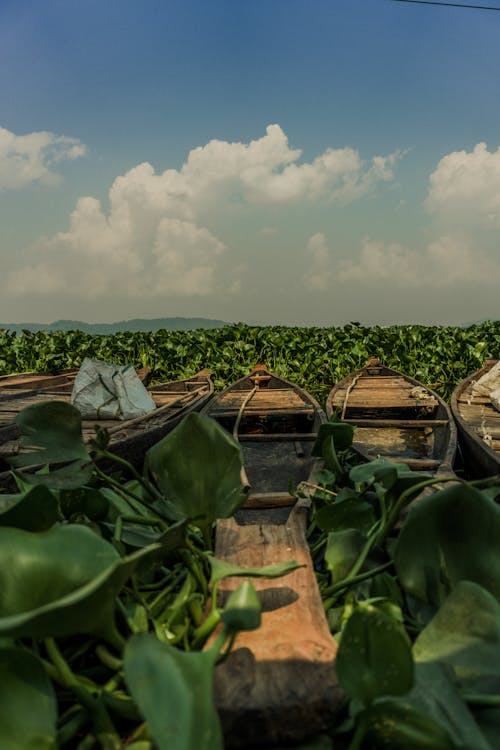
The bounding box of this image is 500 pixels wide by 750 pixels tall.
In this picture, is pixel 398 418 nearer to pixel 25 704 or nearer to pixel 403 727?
pixel 403 727

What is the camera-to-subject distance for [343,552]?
1020 millimetres

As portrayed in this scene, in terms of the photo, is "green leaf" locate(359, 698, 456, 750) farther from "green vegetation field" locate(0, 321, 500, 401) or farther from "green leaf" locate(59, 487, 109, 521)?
"green vegetation field" locate(0, 321, 500, 401)

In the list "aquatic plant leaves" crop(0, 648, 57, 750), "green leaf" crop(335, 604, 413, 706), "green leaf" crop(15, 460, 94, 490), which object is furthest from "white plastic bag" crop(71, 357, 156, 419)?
"green leaf" crop(335, 604, 413, 706)

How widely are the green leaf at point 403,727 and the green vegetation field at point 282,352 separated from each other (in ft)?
33.1

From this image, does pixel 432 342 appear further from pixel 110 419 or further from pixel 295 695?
pixel 295 695

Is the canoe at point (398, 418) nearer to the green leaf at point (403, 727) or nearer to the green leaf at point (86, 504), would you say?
the green leaf at point (86, 504)

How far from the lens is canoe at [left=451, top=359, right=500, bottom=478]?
319 cm

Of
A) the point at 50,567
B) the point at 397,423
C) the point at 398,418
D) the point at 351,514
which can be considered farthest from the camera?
the point at 398,418

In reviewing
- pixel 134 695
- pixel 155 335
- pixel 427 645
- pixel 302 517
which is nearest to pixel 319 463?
pixel 302 517

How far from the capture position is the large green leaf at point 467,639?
70 cm

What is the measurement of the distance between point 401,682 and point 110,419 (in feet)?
16.9

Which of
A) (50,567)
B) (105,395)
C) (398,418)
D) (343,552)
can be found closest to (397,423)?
(398,418)

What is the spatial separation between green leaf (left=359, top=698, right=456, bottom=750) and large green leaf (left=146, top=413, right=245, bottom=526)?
18.2 inches

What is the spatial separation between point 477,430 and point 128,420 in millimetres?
3338
